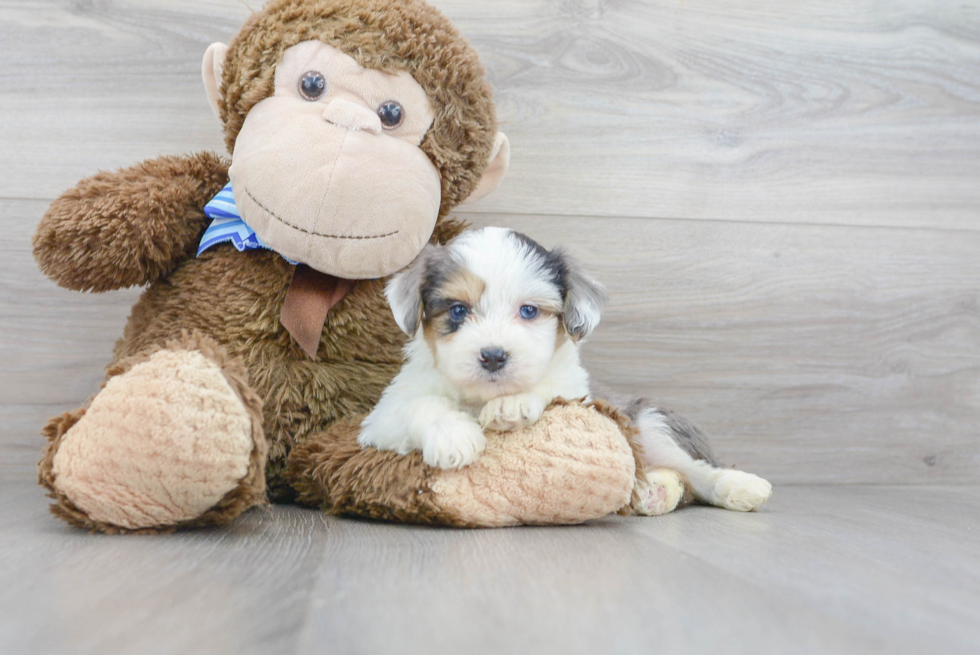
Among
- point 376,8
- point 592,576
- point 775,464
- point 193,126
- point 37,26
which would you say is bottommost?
point 775,464

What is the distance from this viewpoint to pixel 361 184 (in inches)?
58.1

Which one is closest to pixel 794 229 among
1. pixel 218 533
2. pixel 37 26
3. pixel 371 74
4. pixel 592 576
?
pixel 371 74

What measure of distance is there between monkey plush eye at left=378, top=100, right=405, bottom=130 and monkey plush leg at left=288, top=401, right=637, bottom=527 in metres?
0.66

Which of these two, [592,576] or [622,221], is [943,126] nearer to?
[622,221]

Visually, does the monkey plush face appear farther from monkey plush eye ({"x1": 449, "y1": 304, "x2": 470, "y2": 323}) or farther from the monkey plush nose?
monkey plush eye ({"x1": 449, "y1": 304, "x2": 470, "y2": 323})

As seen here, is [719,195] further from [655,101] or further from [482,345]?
[482,345]

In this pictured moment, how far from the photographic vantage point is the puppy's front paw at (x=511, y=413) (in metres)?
1.41

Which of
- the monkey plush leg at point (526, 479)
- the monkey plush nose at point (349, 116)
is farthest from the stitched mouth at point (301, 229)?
the monkey plush leg at point (526, 479)

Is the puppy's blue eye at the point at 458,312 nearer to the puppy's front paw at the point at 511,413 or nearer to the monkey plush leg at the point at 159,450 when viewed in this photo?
the puppy's front paw at the point at 511,413

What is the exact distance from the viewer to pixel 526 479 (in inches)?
52.7

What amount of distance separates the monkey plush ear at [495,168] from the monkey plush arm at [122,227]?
0.62 m

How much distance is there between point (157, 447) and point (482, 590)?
21.4 inches

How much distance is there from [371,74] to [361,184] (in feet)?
0.86

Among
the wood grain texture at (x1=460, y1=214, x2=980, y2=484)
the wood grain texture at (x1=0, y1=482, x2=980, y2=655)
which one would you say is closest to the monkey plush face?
the wood grain texture at (x1=0, y1=482, x2=980, y2=655)
